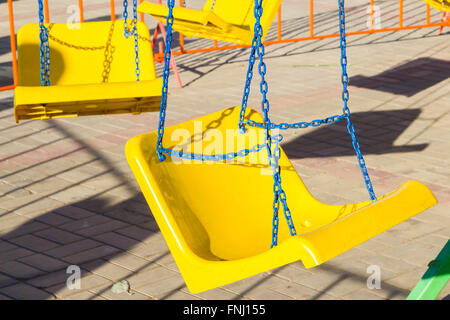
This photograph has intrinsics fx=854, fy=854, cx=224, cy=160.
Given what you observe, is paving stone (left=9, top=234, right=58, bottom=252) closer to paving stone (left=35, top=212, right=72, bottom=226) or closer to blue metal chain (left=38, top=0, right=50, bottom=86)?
paving stone (left=35, top=212, right=72, bottom=226)

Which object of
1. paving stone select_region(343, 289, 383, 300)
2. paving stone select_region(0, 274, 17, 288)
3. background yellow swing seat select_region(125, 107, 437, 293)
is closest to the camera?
background yellow swing seat select_region(125, 107, 437, 293)

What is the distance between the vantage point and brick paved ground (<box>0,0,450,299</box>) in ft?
16.0

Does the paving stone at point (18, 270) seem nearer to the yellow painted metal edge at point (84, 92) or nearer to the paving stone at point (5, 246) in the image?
the paving stone at point (5, 246)

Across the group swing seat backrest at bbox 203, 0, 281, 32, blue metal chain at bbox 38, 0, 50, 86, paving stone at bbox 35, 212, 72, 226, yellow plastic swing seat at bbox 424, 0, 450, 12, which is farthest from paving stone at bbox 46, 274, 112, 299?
yellow plastic swing seat at bbox 424, 0, 450, 12

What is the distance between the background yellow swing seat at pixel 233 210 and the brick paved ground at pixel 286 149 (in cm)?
56

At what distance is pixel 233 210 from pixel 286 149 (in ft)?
10.0

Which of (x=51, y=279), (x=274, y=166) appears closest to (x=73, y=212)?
(x=51, y=279)

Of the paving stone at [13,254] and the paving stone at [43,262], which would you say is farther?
the paving stone at [13,254]

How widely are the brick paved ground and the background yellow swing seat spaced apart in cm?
56

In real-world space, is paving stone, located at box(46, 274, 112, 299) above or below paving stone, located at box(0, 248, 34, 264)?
below

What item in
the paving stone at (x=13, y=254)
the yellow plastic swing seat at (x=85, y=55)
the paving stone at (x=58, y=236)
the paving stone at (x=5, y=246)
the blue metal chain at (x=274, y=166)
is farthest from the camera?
the yellow plastic swing seat at (x=85, y=55)

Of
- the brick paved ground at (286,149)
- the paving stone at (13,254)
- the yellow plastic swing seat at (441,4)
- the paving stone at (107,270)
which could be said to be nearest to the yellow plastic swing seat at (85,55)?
the brick paved ground at (286,149)

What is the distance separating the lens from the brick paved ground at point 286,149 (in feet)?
16.0

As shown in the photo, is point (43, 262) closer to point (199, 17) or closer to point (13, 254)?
point (13, 254)
